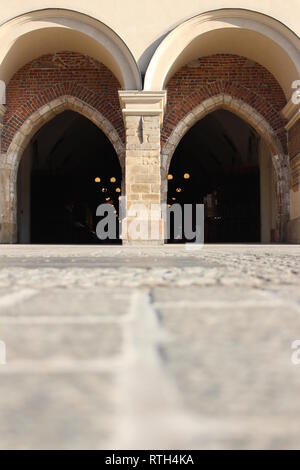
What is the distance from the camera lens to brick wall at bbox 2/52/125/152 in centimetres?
1210

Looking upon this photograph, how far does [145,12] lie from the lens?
34.1 ft

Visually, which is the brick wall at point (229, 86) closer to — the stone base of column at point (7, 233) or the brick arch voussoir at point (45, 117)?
the brick arch voussoir at point (45, 117)

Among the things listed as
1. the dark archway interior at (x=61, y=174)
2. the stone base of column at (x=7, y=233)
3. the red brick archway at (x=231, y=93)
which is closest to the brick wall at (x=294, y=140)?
the red brick archway at (x=231, y=93)

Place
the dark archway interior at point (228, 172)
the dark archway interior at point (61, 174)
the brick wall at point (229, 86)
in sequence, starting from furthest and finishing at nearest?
the dark archway interior at point (61, 174) → the dark archway interior at point (228, 172) → the brick wall at point (229, 86)

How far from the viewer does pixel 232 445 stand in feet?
1.68

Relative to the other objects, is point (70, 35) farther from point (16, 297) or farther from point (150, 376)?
point (150, 376)

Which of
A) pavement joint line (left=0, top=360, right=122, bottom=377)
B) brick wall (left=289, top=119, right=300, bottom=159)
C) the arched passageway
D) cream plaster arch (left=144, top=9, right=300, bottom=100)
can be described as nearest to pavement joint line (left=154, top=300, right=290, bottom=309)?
pavement joint line (left=0, top=360, right=122, bottom=377)

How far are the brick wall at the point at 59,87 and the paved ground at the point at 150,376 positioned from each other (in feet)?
36.8

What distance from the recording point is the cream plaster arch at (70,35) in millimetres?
10258

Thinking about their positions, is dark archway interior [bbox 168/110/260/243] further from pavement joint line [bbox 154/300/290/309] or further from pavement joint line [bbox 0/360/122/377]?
pavement joint line [bbox 0/360/122/377]

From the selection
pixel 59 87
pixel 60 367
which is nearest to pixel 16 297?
pixel 60 367

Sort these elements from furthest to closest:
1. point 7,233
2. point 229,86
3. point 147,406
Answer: point 229,86
point 7,233
point 147,406

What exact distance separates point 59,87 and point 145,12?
3.02 metres

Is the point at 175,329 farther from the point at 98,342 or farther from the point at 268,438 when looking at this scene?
the point at 268,438
